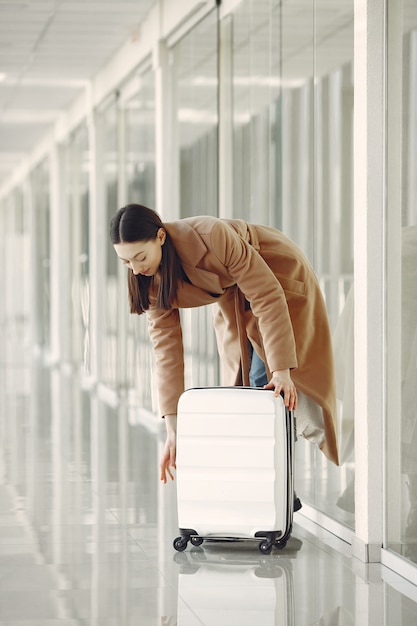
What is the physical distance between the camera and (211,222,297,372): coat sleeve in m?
4.64

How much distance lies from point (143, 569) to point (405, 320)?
153 cm

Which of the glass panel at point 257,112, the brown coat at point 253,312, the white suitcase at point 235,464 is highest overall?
the glass panel at point 257,112

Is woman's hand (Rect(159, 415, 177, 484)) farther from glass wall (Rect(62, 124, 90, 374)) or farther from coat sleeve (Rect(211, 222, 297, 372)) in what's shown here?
glass wall (Rect(62, 124, 90, 374))

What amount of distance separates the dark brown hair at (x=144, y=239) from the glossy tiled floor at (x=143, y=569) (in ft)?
3.75

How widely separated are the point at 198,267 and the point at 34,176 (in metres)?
17.3

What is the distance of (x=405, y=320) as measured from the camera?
177 inches

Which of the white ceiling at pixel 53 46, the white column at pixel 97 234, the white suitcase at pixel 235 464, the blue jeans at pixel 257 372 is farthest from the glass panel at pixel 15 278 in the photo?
the white suitcase at pixel 235 464

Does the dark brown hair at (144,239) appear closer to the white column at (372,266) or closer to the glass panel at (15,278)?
the white column at (372,266)

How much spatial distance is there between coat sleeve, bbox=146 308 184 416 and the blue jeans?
1.28 ft

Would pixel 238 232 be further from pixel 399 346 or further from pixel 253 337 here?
pixel 399 346

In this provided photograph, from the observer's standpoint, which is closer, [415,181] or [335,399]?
[415,181]

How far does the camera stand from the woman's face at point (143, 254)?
4.47 meters

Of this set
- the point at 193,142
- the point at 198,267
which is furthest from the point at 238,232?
the point at 193,142

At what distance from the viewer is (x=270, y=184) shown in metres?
6.70
